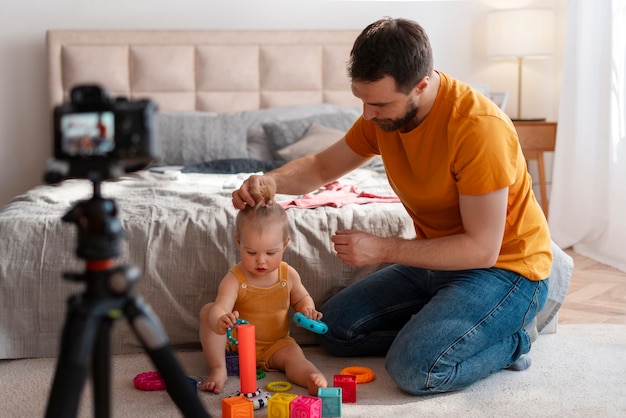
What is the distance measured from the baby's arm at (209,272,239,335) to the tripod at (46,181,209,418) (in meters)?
0.97

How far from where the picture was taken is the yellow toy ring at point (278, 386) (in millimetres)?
2152

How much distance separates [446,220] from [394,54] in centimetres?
50

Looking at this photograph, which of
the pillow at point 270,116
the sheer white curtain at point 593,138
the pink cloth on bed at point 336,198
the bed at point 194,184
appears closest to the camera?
the bed at point 194,184

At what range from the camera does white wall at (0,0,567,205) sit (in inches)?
183

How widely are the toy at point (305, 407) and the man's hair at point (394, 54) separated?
2.58 feet

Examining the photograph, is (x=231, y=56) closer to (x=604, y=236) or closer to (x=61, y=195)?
(x=61, y=195)

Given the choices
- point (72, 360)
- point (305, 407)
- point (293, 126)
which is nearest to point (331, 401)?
point (305, 407)

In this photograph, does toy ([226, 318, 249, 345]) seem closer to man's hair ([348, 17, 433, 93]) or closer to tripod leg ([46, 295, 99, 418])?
man's hair ([348, 17, 433, 93])

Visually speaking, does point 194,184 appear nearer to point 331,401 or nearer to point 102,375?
point 331,401

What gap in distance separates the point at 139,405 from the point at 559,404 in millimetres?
1066

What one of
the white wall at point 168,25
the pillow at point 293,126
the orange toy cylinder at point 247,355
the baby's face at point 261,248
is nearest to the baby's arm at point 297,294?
the baby's face at point 261,248

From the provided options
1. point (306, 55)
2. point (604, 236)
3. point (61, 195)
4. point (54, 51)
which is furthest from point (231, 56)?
point (604, 236)

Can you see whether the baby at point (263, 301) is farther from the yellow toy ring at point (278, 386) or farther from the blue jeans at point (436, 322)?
the blue jeans at point (436, 322)

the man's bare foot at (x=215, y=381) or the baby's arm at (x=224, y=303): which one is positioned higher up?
the baby's arm at (x=224, y=303)
